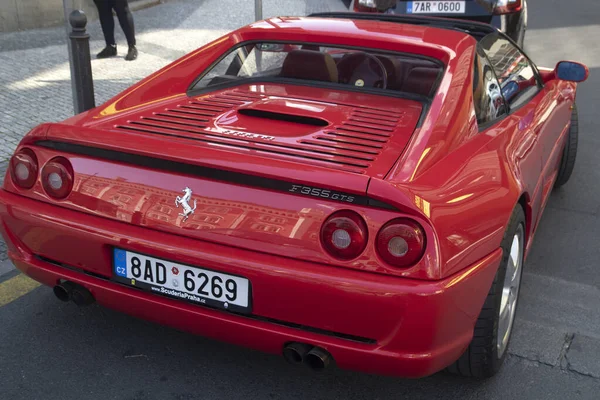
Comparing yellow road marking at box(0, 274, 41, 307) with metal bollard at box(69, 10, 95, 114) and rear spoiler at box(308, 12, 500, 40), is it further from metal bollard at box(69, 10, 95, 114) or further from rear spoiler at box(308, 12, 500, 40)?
rear spoiler at box(308, 12, 500, 40)

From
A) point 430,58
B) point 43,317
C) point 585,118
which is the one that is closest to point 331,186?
point 430,58

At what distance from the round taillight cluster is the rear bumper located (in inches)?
2.7

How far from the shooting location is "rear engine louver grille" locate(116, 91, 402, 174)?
263cm

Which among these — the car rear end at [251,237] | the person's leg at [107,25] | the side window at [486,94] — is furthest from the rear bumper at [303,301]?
the person's leg at [107,25]

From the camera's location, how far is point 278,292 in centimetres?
242

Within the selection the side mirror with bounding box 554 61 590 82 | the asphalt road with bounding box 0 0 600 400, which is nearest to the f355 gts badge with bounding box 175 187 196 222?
the asphalt road with bounding box 0 0 600 400

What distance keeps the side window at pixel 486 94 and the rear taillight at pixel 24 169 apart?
5.78ft

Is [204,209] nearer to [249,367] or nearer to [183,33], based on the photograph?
[249,367]

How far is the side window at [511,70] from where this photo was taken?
376cm

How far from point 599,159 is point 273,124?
4.12 meters

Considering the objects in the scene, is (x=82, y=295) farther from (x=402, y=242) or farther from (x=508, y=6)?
(x=508, y=6)

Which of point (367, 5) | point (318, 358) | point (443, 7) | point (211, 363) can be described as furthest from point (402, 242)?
point (367, 5)

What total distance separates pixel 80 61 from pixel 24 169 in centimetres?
201

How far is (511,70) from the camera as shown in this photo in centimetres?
405
